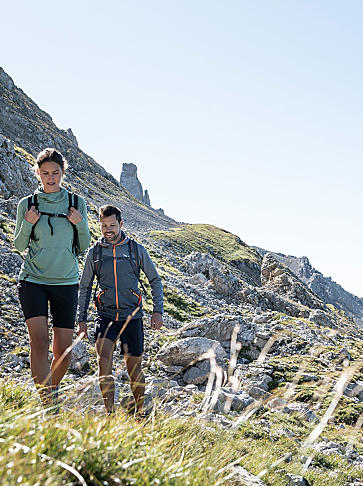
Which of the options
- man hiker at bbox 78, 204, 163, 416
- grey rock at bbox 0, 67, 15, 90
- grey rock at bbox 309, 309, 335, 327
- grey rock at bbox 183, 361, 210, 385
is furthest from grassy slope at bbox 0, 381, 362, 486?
grey rock at bbox 0, 67, 15, 90

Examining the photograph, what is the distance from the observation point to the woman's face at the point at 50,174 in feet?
15.7

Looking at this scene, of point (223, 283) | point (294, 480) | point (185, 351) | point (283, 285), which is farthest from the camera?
Result: point (283, 285)

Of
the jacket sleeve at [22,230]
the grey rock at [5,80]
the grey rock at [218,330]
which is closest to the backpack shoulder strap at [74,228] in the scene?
the jacket sleeve at [22,230]

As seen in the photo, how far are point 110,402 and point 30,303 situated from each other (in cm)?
150

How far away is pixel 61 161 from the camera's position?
4.92m

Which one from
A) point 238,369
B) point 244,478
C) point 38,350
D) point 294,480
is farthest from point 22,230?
point 238,369

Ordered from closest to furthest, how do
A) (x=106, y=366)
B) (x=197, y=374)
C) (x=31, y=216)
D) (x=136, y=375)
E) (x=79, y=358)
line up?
1. (x=31, y=216)
2. (x=106, y=366)
3. (x=136, y=375)
4. (x=79, y=358)
5. (x=197, y=374)

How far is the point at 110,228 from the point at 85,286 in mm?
939

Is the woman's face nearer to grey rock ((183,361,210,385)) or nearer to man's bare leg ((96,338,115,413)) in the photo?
man's bare leg ((96,338,115,413))

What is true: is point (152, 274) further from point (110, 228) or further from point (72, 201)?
point (72, 201)

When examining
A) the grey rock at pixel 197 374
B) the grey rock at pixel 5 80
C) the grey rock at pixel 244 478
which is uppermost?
the grey rock at pixel 5 80

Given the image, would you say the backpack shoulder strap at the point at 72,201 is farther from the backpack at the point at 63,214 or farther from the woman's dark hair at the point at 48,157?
the woman's dark hair at the point at 48,157

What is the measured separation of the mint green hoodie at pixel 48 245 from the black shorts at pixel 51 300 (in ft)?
0.23

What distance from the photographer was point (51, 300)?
4770 millimetres
